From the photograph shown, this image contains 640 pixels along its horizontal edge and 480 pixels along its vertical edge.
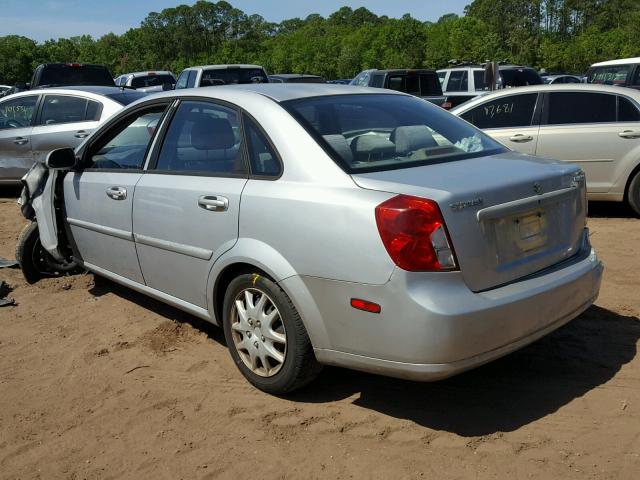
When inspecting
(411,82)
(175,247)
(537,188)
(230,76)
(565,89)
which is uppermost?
(230,76)

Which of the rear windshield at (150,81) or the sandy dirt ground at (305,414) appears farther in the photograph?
the rear windshield at (150,81)

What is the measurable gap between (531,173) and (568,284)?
0.58m

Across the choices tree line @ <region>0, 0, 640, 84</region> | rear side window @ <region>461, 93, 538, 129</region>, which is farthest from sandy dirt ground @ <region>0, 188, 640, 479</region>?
tree line @ <region>0, 0, 640, 84</region>

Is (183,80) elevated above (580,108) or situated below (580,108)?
above

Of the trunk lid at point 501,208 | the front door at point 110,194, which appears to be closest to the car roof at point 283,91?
the front door at point 110,194

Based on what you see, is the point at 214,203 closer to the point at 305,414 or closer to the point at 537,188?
the point at 305,414

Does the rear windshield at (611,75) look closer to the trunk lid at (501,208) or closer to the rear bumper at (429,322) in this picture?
the trunk lid at (501,208)

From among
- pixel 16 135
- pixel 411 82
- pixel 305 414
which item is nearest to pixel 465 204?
pixel 305 414

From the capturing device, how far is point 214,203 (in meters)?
3.82

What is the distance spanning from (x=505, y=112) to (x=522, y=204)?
5397 millimetres

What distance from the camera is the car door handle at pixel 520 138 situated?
26.7 feet

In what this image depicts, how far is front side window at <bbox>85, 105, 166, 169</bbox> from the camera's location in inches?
181

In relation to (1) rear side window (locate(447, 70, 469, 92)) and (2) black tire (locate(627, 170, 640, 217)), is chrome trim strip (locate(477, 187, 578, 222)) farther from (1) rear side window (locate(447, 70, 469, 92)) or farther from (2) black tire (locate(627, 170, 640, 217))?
(1) rear side window (locate(447, 70, 469, 92))

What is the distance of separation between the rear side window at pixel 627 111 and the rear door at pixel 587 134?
6 cm
